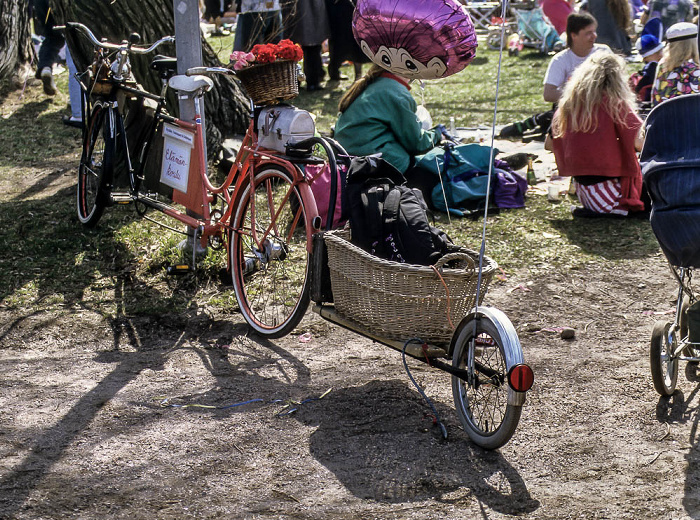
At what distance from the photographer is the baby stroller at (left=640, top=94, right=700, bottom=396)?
3674 mm

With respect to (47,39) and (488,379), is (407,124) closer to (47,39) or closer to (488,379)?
(488,379)

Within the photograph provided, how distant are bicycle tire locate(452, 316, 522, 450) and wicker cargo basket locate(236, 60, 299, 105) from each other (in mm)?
1753

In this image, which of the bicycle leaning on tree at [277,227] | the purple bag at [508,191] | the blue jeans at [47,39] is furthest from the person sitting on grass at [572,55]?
the blue jeans at [47,39]

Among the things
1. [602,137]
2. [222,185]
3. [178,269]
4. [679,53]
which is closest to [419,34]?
[222,185]

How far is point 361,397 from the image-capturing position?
413cm

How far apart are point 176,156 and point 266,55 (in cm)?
116

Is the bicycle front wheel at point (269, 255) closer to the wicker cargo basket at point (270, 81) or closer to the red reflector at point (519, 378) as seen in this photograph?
the wicker cargo basket at point (270, 81)

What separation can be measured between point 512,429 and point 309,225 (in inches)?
58.5

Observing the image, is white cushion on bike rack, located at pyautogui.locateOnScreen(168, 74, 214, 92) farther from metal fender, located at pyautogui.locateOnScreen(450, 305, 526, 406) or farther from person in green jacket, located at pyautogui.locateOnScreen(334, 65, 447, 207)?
metal fender, located at pyautogui.locateOnScreen(450, 305, 526, 406)

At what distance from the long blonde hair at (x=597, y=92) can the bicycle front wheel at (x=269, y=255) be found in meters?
2.59

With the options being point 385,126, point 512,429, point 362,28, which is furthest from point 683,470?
point 385,126

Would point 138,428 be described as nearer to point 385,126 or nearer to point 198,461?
point 198,461

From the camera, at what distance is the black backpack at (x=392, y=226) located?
414 cm

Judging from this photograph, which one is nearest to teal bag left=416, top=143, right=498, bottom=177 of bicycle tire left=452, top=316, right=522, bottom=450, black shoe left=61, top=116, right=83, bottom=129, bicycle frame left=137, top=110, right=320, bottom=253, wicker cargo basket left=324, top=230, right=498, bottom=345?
bicycle frame left=137, top=110, right=320, bottom=253
